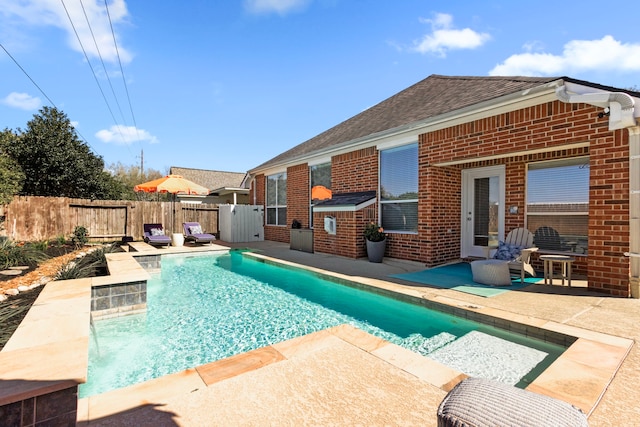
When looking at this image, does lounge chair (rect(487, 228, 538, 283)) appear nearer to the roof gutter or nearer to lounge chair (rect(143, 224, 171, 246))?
the roof gutter

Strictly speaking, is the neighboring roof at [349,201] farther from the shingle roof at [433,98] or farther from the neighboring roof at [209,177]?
the neighboring roof at [209,177]

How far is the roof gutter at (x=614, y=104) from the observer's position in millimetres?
4754

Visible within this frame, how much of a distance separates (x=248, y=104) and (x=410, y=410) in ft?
54.9

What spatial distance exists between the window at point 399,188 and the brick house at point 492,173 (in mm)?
31

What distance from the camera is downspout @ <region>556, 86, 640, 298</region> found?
4840 mm

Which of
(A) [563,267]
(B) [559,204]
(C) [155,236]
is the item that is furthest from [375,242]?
(C) [155,236]

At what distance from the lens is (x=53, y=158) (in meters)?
16.0

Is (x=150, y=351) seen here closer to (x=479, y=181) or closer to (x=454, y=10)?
(x=479, y=181)

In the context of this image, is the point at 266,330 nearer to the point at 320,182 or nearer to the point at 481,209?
the point at 481,209

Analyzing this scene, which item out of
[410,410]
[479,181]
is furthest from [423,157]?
[410,410]

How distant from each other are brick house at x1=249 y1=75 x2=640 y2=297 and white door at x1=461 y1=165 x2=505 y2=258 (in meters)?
0.03

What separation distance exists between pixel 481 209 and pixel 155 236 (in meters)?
12.0

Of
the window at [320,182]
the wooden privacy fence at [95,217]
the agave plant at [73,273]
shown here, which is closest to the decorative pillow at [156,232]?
the wooden privacy fence at [95,217]

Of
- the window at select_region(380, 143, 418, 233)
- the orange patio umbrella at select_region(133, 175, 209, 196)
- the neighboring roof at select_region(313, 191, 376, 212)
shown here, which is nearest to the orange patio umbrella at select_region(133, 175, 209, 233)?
the orange patio umbrella at select_region(133, 175, 209, 196)
